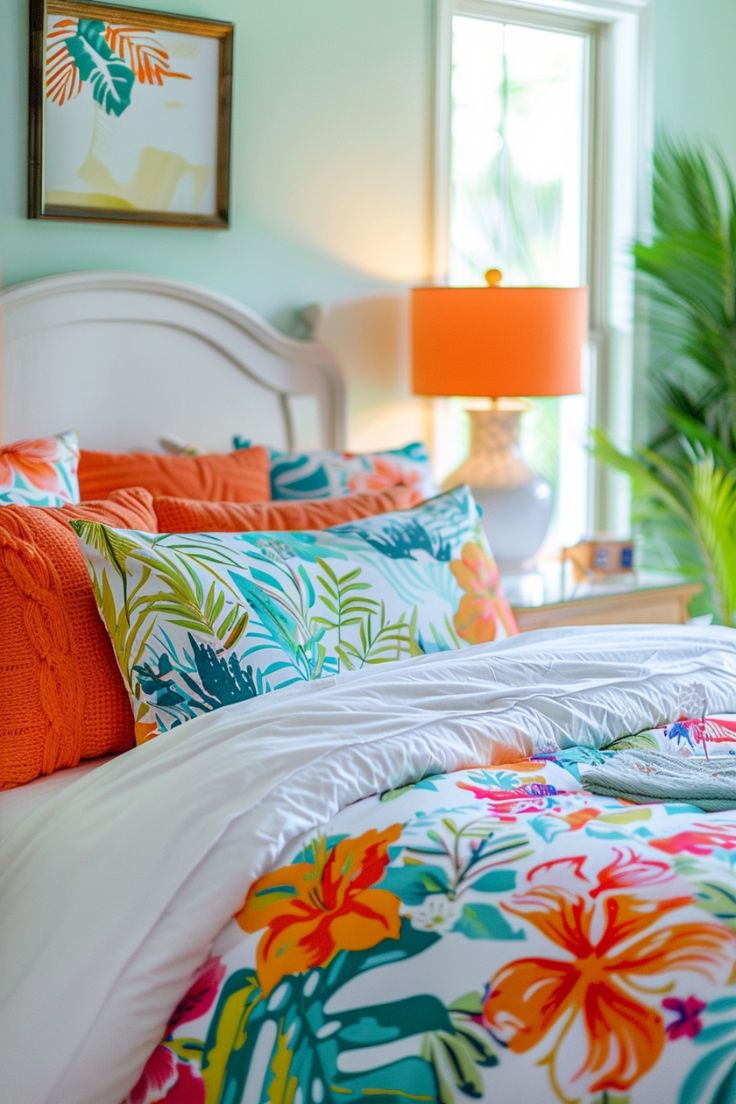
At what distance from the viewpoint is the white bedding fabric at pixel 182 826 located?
5.11 ft

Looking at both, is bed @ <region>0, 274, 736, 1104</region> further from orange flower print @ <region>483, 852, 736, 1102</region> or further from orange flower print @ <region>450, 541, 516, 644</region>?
orange flower print @ <region>450, 541, 516, 644</region>

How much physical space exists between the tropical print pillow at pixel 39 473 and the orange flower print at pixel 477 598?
0.70 meters

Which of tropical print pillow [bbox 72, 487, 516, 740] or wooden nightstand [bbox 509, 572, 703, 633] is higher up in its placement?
tropical print pillow [bbox 72, 487, 516, 740]

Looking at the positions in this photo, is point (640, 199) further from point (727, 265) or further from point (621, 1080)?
point (621, 1080)

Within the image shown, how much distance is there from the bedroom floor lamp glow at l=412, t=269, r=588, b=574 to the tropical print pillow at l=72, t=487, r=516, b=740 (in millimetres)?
846

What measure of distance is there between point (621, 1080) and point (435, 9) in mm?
2861

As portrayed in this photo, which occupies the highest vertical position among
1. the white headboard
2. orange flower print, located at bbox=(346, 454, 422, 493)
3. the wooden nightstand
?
the white headboard

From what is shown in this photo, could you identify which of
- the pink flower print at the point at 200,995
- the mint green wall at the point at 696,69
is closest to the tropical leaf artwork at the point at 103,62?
the mint green wall at the point at 696,69

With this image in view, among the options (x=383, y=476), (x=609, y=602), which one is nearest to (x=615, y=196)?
(x=609, y=602)

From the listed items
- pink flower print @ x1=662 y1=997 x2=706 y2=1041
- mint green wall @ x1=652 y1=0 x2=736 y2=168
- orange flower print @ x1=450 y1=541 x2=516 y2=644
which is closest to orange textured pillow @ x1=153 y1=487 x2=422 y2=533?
orange flower print @ x1=450 y1=541 x2=516 y2=644

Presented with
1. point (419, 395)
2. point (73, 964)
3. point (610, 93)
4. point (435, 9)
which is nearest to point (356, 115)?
point (435, 9)

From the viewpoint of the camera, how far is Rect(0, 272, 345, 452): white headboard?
110 inches

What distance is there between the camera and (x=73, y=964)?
1.59 meters

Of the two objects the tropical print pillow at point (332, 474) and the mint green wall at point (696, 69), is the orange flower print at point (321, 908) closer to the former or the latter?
the tropical print pillow at point (332, 474)
